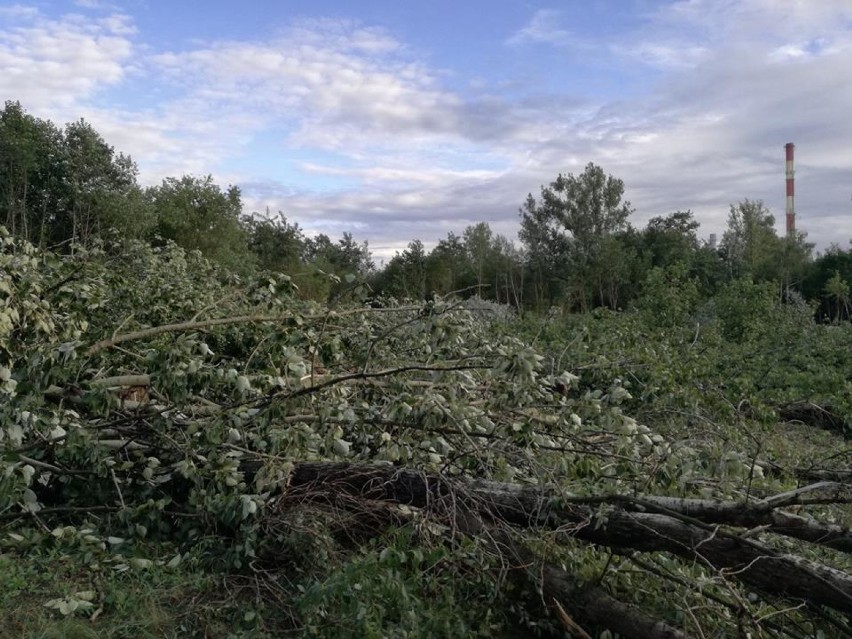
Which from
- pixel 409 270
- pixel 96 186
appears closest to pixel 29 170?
pixel 96 186

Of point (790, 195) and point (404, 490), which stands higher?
point (790, 195)

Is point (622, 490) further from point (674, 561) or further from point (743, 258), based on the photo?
point (743, 258)

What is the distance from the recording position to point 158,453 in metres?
3.83

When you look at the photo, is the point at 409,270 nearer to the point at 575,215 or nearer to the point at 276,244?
the point at 276,244

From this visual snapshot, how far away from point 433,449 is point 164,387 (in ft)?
4.25

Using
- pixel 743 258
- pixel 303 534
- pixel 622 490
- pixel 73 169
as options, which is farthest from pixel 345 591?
pixel 743 258

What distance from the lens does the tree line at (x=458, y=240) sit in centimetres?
2133

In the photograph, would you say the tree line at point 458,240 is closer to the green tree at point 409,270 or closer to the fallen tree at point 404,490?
the green tree at point 409,270

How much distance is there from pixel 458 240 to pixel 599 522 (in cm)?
2786

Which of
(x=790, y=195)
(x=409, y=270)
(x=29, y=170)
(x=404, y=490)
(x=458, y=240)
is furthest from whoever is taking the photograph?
(x=790, y=195)

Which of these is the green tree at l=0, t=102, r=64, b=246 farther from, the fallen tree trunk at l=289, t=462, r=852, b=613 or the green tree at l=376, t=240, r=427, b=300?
the fallen tree trunk at l=289, t=462, r=852, b=613

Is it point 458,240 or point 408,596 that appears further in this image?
point 458,240

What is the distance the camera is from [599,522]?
288cm

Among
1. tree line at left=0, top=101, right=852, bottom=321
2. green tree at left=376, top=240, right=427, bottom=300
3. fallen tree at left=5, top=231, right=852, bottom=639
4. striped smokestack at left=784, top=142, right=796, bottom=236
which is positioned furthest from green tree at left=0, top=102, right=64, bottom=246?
striped smokestack at left=784, top=142, right=796, bottom=236
